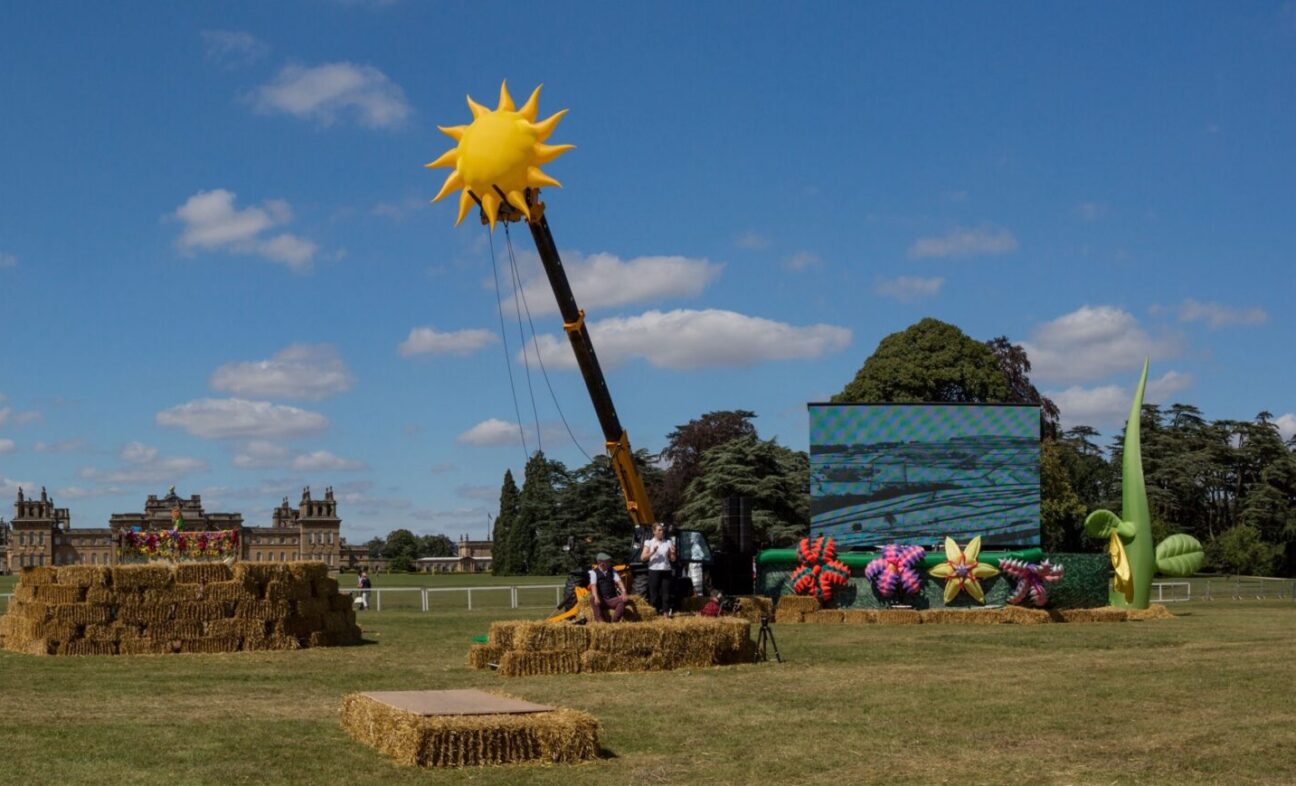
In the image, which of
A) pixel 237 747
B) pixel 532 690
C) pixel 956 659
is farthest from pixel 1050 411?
pixel 237 747

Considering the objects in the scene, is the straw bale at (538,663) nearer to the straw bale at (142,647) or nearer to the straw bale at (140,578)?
the straw bale at (142,647)

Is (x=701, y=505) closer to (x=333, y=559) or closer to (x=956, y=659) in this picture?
(x=956, y=659)

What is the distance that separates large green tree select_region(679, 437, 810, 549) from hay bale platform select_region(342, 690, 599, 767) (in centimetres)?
5619

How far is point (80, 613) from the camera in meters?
22.5

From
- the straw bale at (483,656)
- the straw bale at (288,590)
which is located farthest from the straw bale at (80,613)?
the straw bale at (483,656)

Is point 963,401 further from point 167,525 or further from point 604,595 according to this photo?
point 167,525

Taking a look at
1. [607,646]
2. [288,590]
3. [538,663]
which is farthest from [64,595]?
[607,646]

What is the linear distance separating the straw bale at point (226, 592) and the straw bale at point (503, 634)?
616 centimetres

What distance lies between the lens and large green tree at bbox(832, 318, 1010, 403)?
63125mm

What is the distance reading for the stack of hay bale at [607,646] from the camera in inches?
718

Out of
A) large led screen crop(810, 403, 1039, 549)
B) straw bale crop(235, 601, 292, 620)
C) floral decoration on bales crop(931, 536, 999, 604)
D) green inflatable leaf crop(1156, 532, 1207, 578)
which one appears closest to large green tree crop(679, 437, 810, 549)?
green inflatable leaf crop(1156, 532, 1207, 578)

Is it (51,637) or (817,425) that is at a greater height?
(817,425)

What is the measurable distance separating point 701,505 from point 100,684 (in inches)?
2087

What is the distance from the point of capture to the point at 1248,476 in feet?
285
